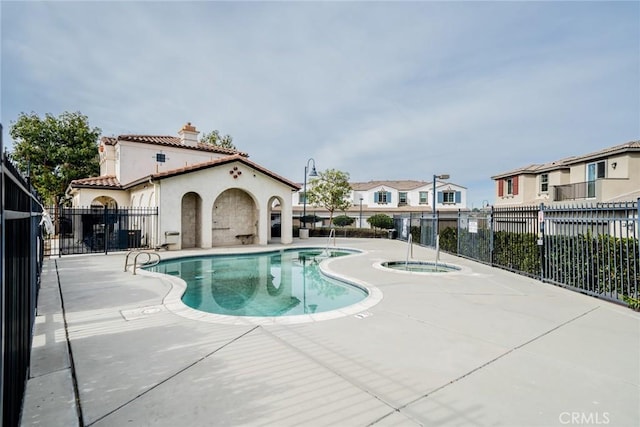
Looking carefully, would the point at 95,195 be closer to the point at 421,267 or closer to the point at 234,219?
the point at 234,219

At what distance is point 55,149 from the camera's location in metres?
29.3

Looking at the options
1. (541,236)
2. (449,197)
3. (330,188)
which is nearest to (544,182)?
(330,188)

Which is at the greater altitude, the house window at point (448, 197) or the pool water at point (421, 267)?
the house window at point (448, 197)

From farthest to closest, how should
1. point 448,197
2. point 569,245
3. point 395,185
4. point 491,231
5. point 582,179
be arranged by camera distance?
point 395,185 → point 448,197 → point 582,179 → point 491,231 → point 569,245

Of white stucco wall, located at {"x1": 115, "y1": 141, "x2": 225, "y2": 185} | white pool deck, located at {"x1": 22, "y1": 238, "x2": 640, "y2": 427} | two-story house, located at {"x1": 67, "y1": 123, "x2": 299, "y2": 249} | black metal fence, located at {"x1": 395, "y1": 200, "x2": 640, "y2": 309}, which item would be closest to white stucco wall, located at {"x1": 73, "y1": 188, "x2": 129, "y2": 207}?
two-story house, located at {"x1": 67, "y1": 123, "x2": 299, "y2": 249}

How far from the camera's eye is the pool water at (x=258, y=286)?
820 cm

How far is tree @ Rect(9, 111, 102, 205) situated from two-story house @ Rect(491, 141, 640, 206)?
132 feet

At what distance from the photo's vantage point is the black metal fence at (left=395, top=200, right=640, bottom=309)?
6.85 meters

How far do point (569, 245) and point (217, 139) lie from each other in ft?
135

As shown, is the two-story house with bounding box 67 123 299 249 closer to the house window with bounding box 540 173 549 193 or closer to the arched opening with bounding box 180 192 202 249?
the arched opening with bounding box 180 192 202 249

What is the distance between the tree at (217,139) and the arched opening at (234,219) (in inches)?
901

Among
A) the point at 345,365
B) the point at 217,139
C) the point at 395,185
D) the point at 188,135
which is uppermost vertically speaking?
the point at 217,139

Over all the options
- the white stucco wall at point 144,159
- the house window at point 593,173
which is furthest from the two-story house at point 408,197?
the house window at point 593,173

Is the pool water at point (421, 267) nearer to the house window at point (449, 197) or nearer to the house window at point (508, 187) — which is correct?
the house window at point (508, 187)
